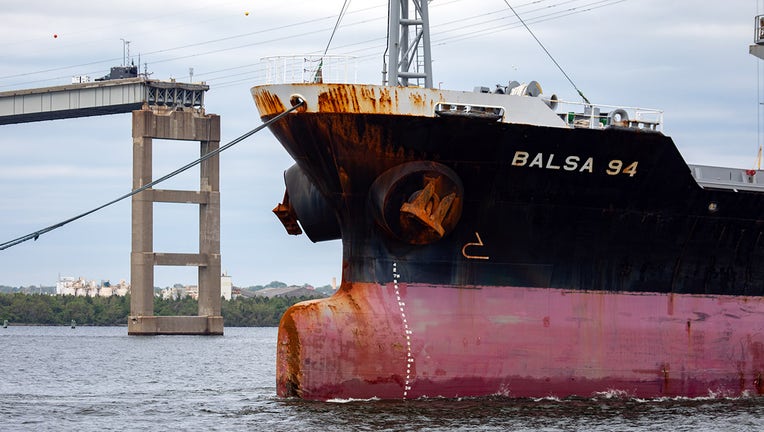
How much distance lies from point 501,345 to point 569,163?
11.9 feet

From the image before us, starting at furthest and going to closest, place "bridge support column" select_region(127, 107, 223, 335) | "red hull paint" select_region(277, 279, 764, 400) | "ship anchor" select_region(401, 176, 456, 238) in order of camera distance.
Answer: "bridge support column" select_region(127, 107, 223, 335)
"red hull paint" select_region(277, 279, 764, 400)
"ship anchor" select_region(401, 176, 456, 238)

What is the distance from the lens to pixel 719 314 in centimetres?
2578

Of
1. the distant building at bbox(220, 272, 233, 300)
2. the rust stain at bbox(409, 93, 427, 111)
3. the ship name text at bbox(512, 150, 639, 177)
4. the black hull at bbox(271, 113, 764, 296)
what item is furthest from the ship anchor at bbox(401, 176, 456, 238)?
the distant building at bbox(220, 272, 233, 300)

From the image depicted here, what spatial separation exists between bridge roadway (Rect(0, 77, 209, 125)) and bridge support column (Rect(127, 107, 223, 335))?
1.27m

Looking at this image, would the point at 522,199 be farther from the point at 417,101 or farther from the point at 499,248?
the point at 417,101

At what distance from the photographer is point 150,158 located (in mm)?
83312

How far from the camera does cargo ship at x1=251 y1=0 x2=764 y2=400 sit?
2303 centimetres

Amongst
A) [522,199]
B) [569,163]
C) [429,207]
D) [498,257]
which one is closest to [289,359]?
[429,207]

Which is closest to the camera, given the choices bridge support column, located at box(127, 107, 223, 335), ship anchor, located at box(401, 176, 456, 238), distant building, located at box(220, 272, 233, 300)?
ship anchor, located at box(401, 176, 456, 238)

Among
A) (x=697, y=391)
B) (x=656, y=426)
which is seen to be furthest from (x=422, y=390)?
(x=697, y=391)

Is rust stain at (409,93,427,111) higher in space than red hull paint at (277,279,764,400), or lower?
higher

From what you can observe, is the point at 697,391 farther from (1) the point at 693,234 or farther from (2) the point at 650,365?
(1) the point at 693,234

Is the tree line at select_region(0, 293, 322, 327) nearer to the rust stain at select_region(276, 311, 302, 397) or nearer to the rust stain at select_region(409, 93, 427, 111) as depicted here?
the rust stain at select_region(276, 311, 302, 397)

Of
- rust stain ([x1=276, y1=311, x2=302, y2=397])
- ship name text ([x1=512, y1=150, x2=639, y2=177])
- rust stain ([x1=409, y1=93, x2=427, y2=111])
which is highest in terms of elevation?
rust stain ([x1=409, y1=93, x2=427, y2=111])
